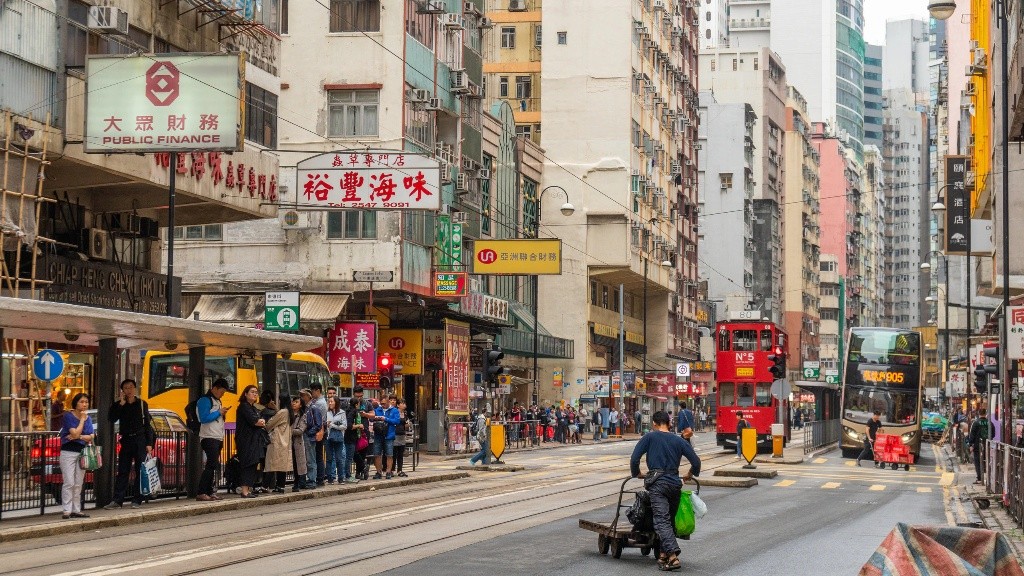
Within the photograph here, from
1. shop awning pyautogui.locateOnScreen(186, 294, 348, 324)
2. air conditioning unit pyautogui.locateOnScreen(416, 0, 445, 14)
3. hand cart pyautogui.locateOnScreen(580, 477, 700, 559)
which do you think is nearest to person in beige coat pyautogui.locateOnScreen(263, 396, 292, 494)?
hand cart pyautogui.locateOnScreen(580, 477, 700, 559)

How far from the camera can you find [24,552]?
15.6 meters

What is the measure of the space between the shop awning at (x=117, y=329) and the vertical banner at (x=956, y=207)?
119ft

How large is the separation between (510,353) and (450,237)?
671 inches

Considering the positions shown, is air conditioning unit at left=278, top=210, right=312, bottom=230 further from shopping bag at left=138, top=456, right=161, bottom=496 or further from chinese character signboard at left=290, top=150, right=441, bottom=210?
shopping bag at left=138, top=456, right=161, bottom=496

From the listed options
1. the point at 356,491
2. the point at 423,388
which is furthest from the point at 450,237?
the point at 356,491

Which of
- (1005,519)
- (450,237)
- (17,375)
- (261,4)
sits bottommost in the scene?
(1005,519)

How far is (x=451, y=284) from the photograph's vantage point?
47.2 m

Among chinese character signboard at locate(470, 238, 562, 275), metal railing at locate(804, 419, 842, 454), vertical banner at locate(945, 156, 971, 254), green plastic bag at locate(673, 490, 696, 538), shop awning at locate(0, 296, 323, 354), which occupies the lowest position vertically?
metal railing at locate(804, 419, 842, 454)

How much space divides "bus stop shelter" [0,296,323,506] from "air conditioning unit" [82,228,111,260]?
22.2 feet

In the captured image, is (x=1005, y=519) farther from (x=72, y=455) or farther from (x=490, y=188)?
(x=490, y=188)

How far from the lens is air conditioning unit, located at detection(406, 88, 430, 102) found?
4756 cm

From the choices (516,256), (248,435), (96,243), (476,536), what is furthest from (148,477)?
(516,256)

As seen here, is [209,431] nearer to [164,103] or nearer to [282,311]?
[164,103]

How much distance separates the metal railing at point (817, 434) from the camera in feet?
178
